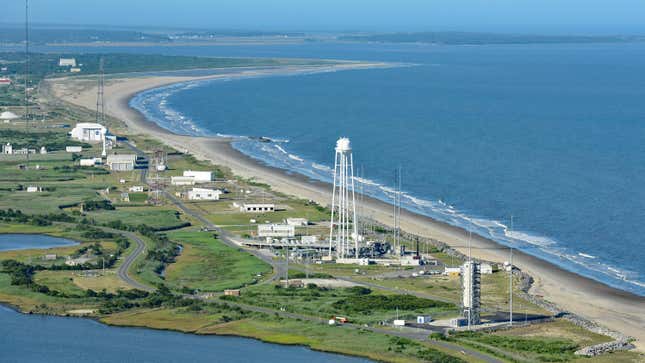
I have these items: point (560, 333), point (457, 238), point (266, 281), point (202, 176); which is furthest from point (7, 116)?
point (560, 333)

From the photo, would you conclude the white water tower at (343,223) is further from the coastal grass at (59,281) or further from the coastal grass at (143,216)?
the coastal grass at (59,281)

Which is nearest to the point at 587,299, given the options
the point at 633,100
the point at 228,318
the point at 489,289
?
the point at 489,289

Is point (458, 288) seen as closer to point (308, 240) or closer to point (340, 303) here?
point (340, 303)

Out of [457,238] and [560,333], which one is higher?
[560,333]

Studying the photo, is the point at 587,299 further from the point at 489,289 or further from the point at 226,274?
the point at 226,274

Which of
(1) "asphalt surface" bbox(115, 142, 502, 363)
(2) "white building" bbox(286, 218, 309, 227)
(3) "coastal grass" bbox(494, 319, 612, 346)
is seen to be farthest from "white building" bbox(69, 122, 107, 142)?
(3) "coastal grass" bbox(494, 319, 612, 346)

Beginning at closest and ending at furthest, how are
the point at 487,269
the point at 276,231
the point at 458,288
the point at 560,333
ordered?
the point at 560,333 < the point at 458,288 < the point at 487,269 < the point at 276,231

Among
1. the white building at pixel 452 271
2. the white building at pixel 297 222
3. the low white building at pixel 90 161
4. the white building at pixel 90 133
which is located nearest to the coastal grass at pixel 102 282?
the white building at pixel 452 271

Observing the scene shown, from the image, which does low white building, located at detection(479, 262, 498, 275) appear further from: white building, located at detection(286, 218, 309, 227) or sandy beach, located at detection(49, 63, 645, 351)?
white building, located at detection(286, 218, 309, 227)
